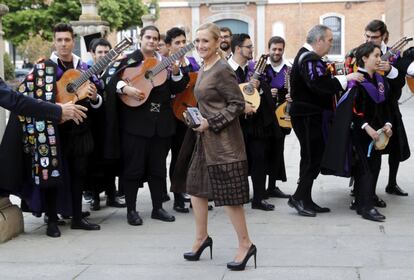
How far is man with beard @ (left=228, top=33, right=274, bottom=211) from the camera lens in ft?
25.0

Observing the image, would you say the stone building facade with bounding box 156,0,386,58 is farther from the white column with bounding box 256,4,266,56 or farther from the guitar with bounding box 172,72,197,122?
the guitar with bounding box 172,72,197,122

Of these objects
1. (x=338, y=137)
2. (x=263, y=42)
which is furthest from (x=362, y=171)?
(x=263, y=42)

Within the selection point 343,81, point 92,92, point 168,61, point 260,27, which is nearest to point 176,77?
point 168,61

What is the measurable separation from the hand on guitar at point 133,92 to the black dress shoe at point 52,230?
57.7 inches

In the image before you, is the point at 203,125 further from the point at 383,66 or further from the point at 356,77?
the point at 383,66

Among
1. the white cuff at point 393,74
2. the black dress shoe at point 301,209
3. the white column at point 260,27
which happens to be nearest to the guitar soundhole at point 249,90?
the black dress shoe at point 301,209

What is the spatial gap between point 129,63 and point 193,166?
203 centimetres

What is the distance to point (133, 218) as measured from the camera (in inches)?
281

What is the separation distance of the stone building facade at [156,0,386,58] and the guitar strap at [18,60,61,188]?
39.1 m

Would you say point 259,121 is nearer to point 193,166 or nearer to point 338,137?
point 338,137

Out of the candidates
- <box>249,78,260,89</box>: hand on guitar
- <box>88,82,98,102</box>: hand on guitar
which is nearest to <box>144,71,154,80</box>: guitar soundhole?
<box>88,82,98,102</box>: hand on guitar

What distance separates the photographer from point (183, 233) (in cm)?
668

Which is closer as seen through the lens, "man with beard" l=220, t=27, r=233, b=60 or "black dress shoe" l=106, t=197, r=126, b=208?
"black dress shoe" l=106, t=197, r=126, b=208

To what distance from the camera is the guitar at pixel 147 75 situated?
6.97 m
